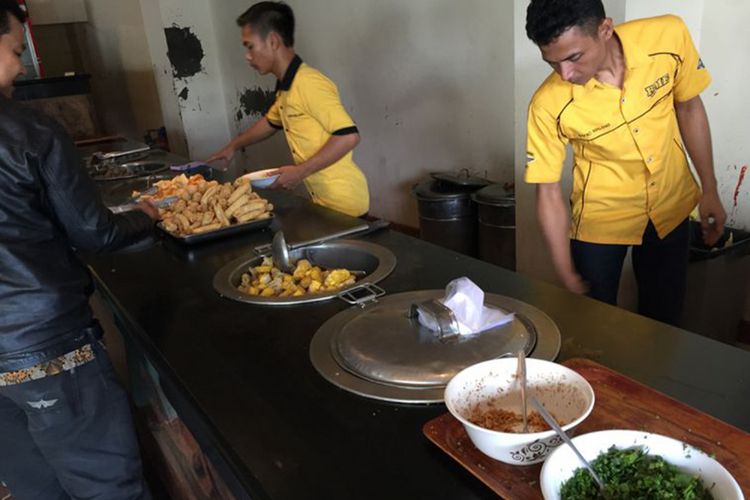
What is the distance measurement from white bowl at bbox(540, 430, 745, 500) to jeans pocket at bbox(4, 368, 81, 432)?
1.19 metres

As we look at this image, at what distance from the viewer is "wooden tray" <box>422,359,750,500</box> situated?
0.72 metres

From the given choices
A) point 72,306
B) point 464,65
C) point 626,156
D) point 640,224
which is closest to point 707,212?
point 640,224

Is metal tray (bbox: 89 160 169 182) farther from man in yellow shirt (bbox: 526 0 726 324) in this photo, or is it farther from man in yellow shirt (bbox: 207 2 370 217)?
man in yellow shirt (bbox: 526 0 726 324)

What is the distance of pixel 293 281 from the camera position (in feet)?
4.98

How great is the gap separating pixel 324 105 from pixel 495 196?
120cm

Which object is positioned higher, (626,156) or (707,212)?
(626,156)

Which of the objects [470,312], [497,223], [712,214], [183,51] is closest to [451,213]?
[497,223]

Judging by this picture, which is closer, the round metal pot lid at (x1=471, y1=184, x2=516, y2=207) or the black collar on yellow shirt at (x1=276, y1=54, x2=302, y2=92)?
the black collar on yellow shirt at (x1=276, y1=54, x2=302, y2=92)

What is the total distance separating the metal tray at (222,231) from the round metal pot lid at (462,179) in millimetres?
1727

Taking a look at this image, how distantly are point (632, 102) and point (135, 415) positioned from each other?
2162 mm

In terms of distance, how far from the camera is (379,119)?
14.5 feet

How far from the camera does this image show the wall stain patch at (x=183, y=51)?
5.62m

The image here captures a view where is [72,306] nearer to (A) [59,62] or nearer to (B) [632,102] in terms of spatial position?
(B) [632,102]

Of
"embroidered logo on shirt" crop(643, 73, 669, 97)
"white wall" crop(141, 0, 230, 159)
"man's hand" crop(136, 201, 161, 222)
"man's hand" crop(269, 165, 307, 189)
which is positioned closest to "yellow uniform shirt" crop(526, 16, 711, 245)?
"embroidered logo on shirt" crop(643, 73, 669, 97)
